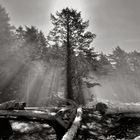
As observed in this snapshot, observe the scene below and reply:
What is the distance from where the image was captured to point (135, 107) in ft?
46.7

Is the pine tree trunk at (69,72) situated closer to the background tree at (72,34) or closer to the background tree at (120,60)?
the background tree at (72,34)

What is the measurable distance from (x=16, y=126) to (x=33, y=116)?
1.02m

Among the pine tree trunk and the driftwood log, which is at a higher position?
the pine tree trunk

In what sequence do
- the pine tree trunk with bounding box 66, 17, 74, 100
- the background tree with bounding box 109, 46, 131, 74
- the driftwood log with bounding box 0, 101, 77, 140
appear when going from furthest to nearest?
the background tree with bounding box 109, 46, 131, 74, the pine tree trunk with bounding box 66, 17, 74, 100, the driftwood log with bounding box 0, 101, 77, 140

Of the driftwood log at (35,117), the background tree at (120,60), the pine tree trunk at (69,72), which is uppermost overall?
the background tree at (120,60)

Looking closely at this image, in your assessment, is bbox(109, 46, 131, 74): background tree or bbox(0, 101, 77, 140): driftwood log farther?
bbox(109, 46, 131, 74): background tree

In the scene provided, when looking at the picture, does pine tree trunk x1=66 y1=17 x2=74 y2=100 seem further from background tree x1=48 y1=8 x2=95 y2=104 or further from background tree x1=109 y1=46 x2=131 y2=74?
background tree x1=109 y1=46 x2=131 y2=74

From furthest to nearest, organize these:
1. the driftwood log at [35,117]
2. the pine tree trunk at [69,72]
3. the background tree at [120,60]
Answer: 1. the background tree at [120,60]
2. the pine tree trunk at [69,72]
3. the driftwood log at [35,117]

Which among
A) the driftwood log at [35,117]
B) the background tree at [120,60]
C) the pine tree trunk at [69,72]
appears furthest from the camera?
the background tree at [120,60]

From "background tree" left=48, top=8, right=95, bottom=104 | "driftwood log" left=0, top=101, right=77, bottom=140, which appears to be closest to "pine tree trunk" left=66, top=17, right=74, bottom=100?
"background tree" left=48, top=8, right=95, bottom=104

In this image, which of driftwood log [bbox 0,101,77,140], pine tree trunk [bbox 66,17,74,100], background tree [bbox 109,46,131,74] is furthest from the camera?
background tree [bbox 109,46,131,74]

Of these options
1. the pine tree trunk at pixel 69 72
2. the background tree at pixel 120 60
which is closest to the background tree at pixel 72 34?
the pine tree trunk at pixel 69 72

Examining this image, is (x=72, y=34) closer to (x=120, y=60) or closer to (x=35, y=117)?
(x=35, y=117)

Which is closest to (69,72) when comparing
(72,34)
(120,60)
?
(72,34)
